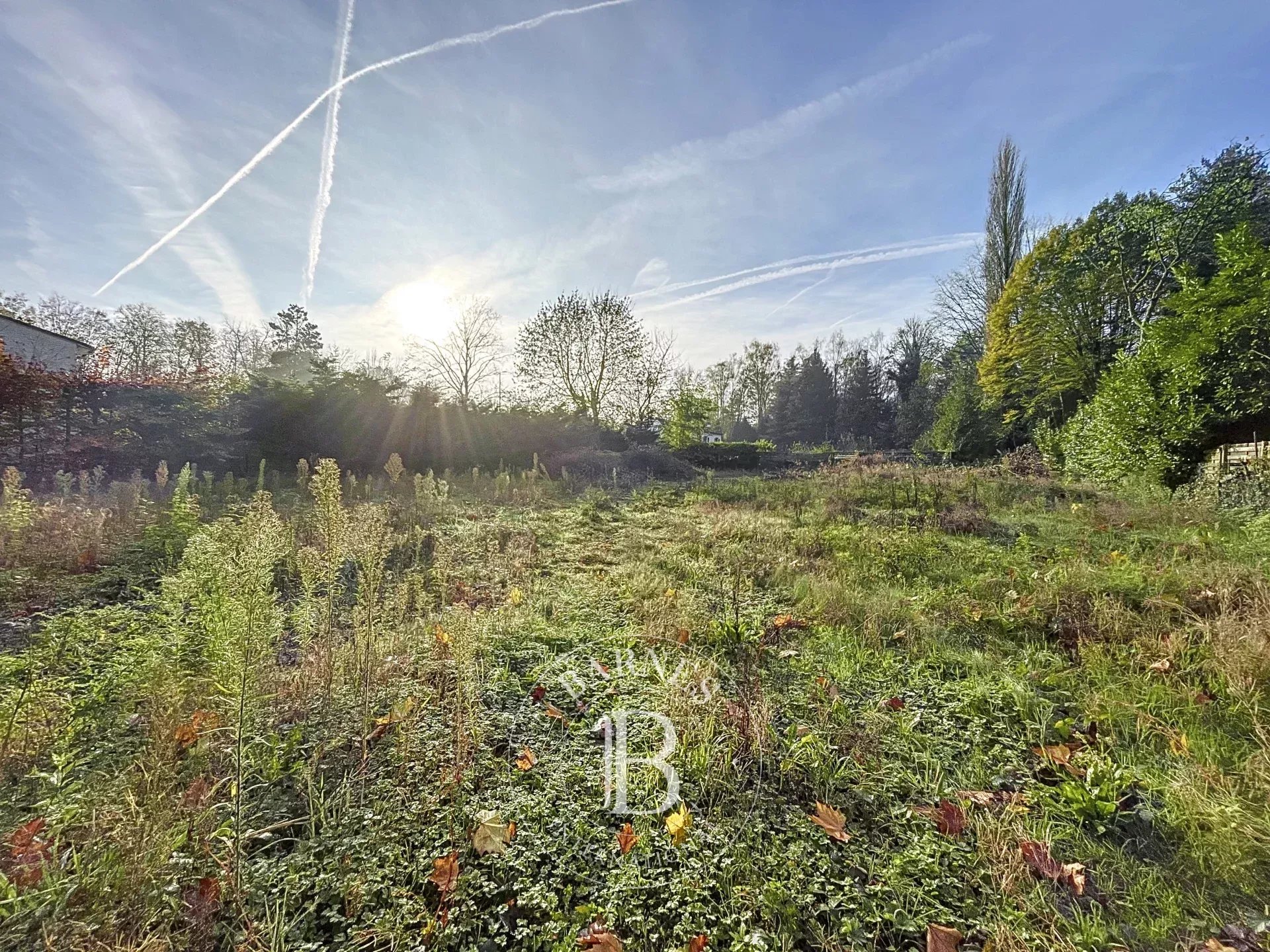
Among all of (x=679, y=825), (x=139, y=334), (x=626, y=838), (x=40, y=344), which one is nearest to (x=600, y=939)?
(x=626, y=838)

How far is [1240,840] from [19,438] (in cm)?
1343

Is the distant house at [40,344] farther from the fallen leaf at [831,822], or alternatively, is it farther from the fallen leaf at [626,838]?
the fallen leaf at [831,822]

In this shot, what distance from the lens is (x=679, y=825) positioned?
5.40ft

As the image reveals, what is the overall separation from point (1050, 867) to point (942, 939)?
498 millimetres

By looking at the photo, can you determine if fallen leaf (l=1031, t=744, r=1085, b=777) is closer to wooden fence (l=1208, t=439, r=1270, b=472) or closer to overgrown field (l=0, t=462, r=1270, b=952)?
overgrown field (l=0, t=462, r=1270, b=952)

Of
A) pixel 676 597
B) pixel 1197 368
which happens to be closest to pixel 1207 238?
pixel 1197 368

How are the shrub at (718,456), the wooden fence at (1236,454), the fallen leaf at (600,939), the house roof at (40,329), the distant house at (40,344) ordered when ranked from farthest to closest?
the shrub at (718,456)
the house roof at (40,329)
the distant house at (40,344)
the wooden fence at (1236,454)
the fallen leaf at (600,939)

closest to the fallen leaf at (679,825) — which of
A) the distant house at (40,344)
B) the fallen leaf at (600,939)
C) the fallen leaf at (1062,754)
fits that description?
the fallen leaf at (600,939)

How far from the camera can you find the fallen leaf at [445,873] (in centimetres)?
142

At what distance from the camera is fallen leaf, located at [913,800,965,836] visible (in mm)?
1650

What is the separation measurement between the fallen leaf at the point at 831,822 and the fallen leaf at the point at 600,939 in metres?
0.79

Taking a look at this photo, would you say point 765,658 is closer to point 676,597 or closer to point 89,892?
point 676,597

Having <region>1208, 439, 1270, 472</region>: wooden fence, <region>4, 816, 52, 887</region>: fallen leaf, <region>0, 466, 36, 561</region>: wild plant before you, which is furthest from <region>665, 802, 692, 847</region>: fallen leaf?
<region>1208, 439, 1270, 472</region>: wooden fence

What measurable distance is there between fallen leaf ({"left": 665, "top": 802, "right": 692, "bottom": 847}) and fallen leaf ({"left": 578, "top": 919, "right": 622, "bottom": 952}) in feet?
1.21
